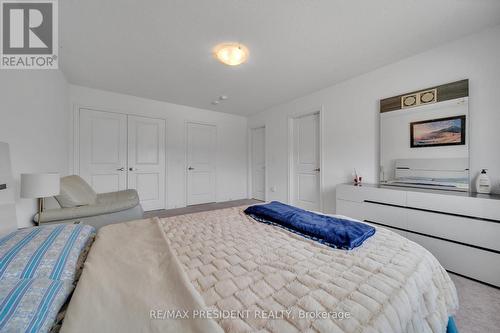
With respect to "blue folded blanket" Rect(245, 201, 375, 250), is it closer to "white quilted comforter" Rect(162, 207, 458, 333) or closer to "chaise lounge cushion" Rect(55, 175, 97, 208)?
"white quilted comforter" Rect(162, 207, 458, 333)

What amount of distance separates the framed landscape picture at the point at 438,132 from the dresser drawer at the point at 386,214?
2.85ft

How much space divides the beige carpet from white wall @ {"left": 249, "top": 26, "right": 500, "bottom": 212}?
40.0 inches

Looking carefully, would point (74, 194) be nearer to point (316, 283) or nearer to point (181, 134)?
point (181, 134)

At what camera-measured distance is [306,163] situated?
3855 millimetres

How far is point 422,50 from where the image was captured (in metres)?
2.26

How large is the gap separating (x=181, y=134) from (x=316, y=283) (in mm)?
4138

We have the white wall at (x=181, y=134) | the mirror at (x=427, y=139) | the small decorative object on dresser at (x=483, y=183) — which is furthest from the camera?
the white wall at (x=181, y=134)

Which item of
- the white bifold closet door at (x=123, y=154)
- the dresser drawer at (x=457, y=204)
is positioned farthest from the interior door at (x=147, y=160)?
the dresser drawer at (x=457, y=204)

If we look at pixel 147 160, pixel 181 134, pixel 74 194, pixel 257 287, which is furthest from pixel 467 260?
pixel 147 160

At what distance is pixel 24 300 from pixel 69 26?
2399mm

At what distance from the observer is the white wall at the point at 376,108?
1908 mm

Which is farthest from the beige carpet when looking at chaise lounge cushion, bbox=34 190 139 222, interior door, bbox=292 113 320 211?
chaise lounge cushion, bbox=34 190 139 222

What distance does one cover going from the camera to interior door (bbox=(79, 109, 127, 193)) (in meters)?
3.34

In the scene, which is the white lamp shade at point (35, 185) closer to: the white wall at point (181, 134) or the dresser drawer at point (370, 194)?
the white wall at point (181, 134)
